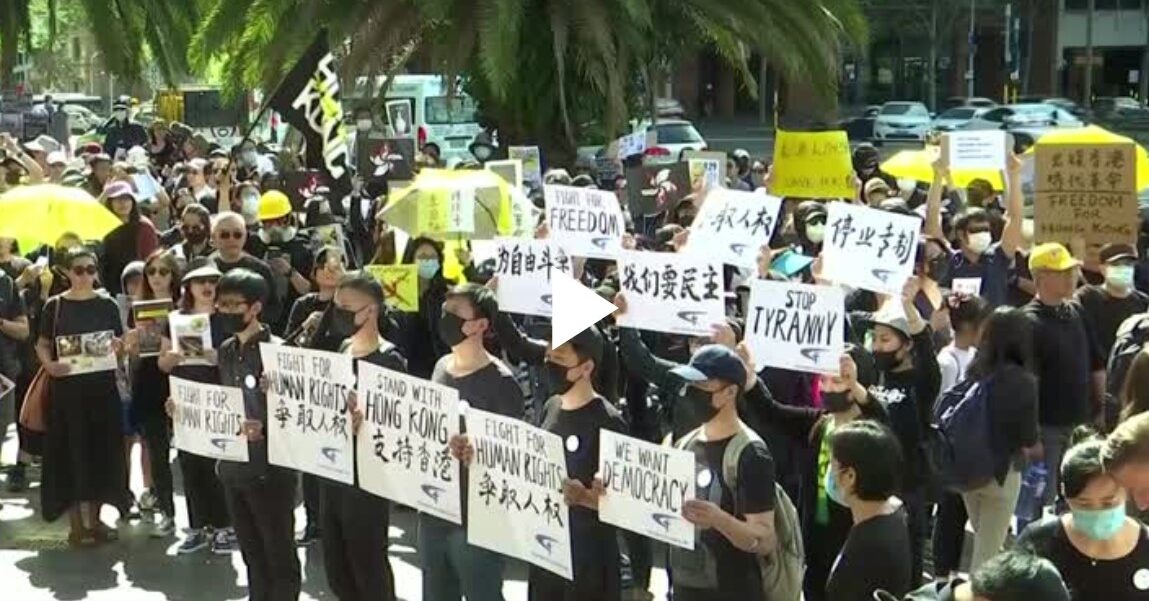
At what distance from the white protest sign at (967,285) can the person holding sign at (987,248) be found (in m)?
0.14

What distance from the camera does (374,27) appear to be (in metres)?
15.8

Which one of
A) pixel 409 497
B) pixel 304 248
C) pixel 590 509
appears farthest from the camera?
pixel 304 248

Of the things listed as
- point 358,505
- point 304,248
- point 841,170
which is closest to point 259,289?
point 358,505

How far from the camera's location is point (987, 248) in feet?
31.0

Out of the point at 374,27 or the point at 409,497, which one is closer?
the point at 409,497

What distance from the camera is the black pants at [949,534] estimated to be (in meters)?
7.65

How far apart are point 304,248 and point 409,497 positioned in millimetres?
4693

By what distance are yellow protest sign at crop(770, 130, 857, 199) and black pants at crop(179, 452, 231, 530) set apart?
16.4 feet

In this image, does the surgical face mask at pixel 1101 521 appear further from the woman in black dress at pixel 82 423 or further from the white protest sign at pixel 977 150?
the white protest sign at pixel 977 150

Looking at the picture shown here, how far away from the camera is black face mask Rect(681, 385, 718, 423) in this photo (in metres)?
5.39

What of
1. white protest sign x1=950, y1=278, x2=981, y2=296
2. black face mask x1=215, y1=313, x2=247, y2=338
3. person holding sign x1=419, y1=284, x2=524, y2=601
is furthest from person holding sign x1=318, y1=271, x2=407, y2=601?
white protest sign x1=950, y1=278, x2=981, y2=296

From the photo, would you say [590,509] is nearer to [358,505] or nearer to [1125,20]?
[358,505]

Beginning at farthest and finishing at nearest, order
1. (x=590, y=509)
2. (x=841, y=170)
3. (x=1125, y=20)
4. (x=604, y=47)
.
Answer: (x=1125, y=20)
(x=604, y=47)
(x=841, y=170)
(x=590, y=509)

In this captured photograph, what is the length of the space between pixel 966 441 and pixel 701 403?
1.91 meters
